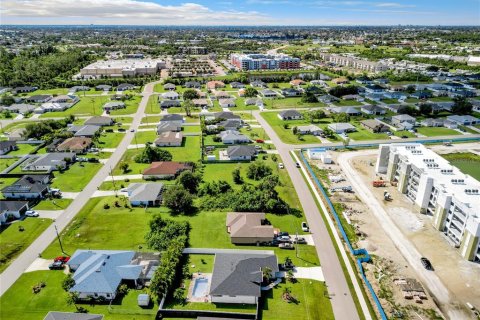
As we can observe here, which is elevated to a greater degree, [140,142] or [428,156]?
[428,156]

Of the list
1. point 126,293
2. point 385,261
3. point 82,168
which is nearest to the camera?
point 126,293

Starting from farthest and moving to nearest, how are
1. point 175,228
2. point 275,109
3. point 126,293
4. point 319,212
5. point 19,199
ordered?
point 275,109 → point 19,199 → point 319,212 → point 175,228 → point 126,293

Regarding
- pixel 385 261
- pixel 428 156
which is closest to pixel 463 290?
pixel 385 261

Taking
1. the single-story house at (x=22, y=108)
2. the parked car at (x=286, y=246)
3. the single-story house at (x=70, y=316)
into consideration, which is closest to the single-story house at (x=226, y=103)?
the single-story house at (x=22, y=108)

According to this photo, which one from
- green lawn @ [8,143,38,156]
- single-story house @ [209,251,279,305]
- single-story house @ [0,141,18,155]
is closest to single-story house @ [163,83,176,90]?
green lawn @ [8,143,38,156]

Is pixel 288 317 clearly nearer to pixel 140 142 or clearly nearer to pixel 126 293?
pixel 126 293

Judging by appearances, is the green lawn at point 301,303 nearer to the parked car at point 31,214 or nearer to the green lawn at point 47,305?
the green lawn at point 47,305

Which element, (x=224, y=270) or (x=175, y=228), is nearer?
(x=224, y=270)
